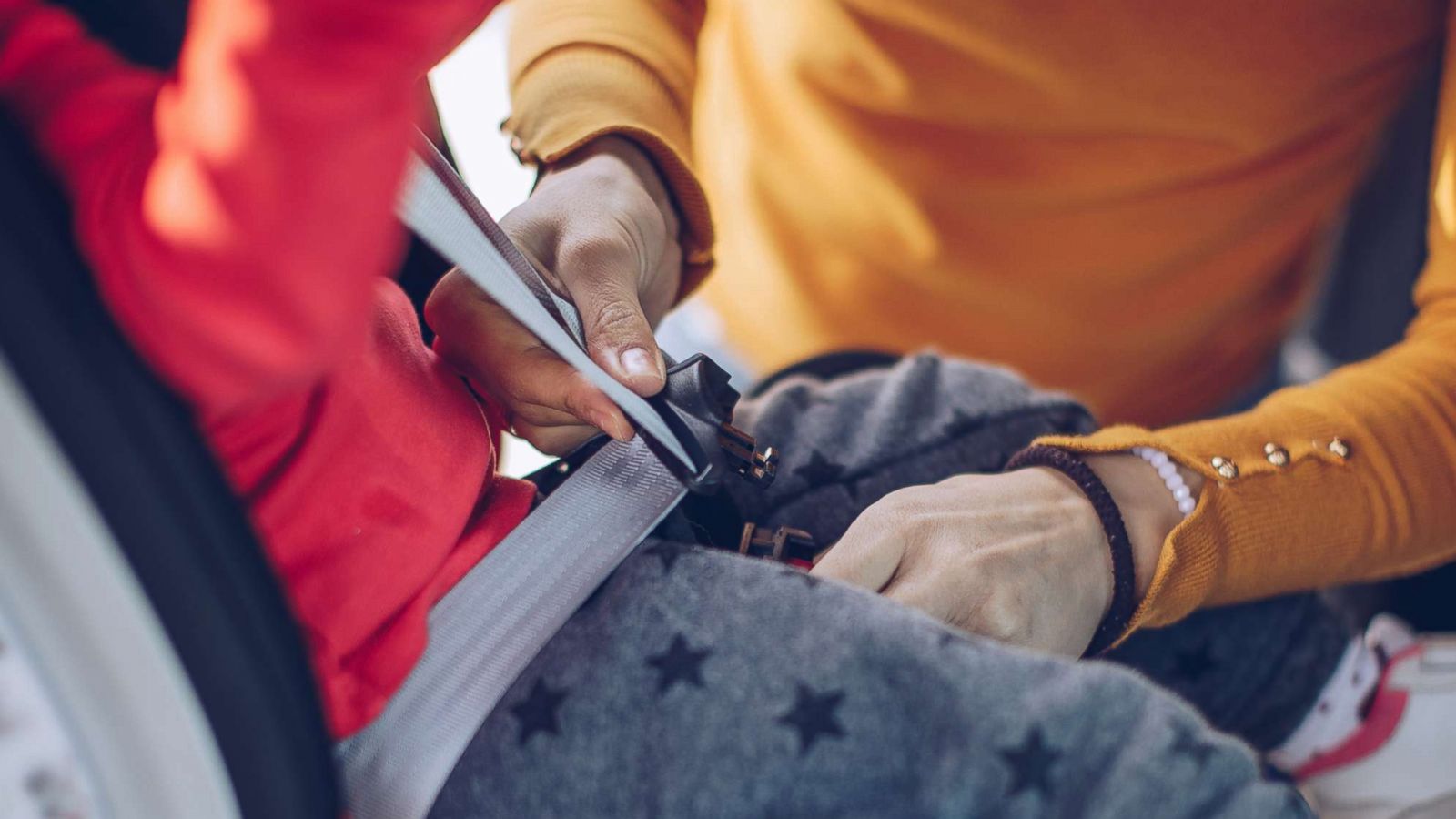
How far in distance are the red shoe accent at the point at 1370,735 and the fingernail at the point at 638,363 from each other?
0.39m

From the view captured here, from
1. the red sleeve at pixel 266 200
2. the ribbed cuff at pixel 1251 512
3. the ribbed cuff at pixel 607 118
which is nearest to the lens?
the red sleeve at pixel 266 200

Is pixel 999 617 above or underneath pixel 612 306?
underneath

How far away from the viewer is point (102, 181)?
9.1 inches

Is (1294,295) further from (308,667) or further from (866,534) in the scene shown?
(308,667)

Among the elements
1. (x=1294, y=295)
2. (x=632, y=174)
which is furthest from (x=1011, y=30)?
(x=1294, y=295)

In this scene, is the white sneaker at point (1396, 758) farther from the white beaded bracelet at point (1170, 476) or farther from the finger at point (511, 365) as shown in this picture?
the finger at point (511, 365)

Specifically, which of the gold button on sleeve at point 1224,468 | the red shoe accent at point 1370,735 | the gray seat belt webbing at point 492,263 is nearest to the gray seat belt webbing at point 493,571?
the gray seat belt webbing at point 492,263

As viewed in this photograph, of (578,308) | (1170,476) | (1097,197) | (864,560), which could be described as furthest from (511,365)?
(1097,197)

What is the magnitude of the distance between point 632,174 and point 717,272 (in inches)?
12.0

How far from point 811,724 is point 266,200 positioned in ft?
0.68

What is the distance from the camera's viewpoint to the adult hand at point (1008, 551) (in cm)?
37

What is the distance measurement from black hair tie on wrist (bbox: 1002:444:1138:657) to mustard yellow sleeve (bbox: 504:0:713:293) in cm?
23

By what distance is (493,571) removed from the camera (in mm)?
356

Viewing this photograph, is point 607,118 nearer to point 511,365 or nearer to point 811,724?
point 511,365
